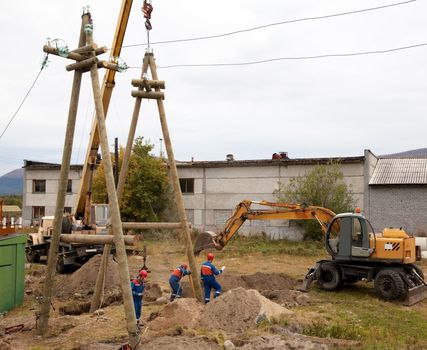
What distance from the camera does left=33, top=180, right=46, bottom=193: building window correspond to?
128 ft

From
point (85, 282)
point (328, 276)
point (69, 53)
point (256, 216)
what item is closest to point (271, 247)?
point (256, 216)

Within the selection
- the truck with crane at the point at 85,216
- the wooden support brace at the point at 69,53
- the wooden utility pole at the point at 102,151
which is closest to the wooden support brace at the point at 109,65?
the wooden utility pole at the point at 102,151

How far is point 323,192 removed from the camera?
2781 cm

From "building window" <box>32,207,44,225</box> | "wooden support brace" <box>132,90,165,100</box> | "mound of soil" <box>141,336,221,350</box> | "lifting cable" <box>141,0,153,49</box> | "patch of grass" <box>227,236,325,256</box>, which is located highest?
"lifting cable" <box>141,0,153,49</box>

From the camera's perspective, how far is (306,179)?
28719mm

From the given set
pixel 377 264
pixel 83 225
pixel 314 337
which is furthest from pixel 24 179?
pixel 314 337

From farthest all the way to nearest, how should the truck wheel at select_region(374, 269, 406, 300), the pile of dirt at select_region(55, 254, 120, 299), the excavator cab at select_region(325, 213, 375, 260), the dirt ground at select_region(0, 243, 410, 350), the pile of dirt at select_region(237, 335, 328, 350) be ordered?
1. the pile of dirt at select_region(55, 254, 120, 299)
2. the excavator cab at select_region(325, 213, 375, 260)
3. the truck wheel at select_region(374, 269, 406, 300)
4. the dirt ground at select_region(0, 243, 410, 350)
5. the pile of dirt at select_region(237, 335, 328, 350)

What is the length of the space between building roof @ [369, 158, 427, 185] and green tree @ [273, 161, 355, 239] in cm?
233

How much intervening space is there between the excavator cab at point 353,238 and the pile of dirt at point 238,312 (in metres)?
4.43

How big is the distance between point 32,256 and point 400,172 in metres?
21.6

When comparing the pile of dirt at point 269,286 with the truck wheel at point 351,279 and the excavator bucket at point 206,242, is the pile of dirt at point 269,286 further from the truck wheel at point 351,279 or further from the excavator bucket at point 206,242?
the excavator bucket at point 206,242

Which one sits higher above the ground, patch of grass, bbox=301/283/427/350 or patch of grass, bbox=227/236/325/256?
patch of grass, bbox=227/236/325/256

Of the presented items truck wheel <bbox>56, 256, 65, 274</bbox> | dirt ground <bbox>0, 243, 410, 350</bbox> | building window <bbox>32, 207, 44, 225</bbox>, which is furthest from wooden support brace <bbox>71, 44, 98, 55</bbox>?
building window <bbox>32, 207, 44, 225</bbox>

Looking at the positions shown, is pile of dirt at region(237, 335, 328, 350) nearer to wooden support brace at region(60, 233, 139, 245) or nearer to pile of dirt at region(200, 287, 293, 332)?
pile of dirt at region(200, 287, 293, 332)
